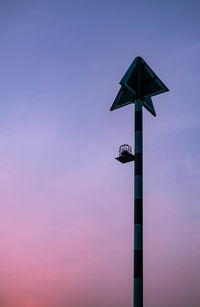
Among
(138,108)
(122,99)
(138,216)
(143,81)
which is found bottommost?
(138,216)

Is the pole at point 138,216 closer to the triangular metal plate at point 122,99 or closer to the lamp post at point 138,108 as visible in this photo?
the lamp post at point 138,108

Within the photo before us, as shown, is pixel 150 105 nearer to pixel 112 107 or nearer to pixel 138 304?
pixel 112 107

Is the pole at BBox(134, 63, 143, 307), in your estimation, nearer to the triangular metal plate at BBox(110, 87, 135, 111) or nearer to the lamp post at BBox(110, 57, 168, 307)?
the lamp post at BBox(110, 57, 168, 307)

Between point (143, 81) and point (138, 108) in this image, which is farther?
point (143, 81)

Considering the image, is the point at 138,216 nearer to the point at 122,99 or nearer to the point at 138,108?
the point at 138,108

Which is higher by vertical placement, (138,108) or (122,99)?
(122,99)

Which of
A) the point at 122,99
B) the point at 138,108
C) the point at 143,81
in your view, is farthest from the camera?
the point at 122,99

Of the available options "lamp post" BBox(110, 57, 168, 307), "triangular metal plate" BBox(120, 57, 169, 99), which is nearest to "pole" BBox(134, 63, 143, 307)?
"lamp post" BBox(110, 57, 168, 307)

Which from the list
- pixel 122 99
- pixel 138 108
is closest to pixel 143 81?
pixel 122 99

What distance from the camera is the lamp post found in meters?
26.2

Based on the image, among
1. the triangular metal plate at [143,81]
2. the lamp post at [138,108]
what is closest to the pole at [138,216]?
the lamp post at [138,108]

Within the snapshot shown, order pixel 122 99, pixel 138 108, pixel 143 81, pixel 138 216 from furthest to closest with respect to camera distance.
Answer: pixel 122 99 → pixel 143 81 → pixel 138 108 → pixel 138 216

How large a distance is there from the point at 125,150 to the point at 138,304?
485 inches

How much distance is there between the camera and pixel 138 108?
104ft
